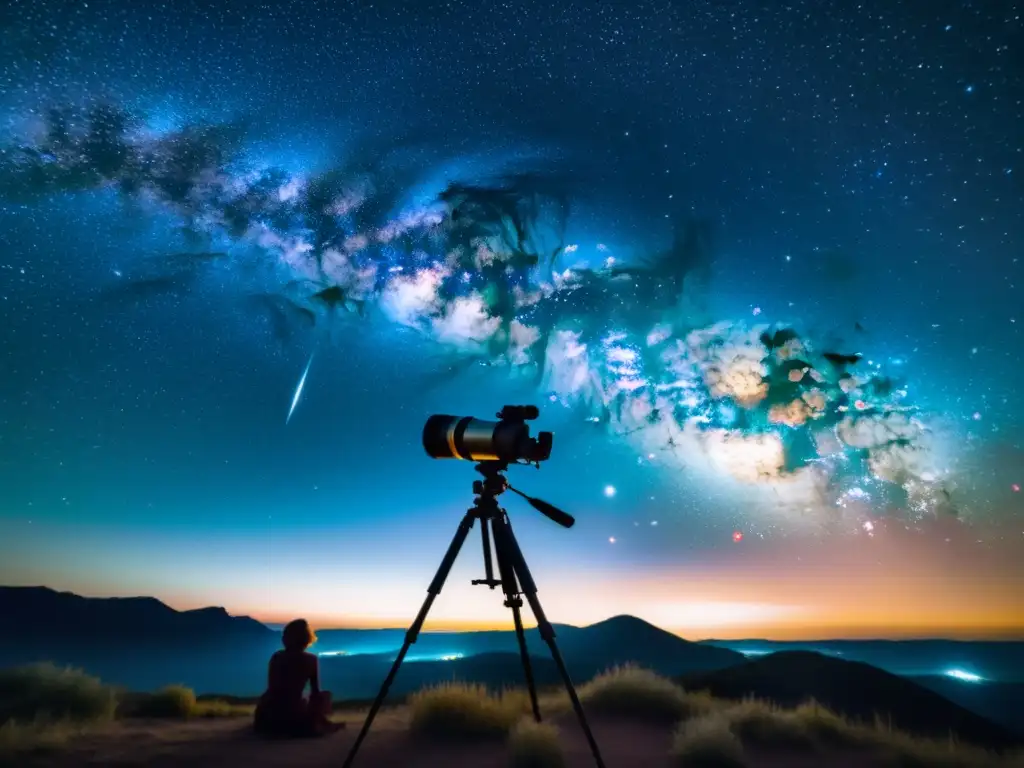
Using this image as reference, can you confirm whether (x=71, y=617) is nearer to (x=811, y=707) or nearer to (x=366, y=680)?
(x=366, y=680)

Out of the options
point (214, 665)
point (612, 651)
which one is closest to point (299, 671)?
point (612, 651)

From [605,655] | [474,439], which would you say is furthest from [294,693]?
[605,655]

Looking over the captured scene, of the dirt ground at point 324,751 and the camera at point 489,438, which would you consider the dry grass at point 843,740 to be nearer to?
the dirt ground at point 324,751

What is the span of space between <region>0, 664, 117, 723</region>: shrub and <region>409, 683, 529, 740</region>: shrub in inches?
183

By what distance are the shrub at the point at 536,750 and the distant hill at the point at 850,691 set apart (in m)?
8.02

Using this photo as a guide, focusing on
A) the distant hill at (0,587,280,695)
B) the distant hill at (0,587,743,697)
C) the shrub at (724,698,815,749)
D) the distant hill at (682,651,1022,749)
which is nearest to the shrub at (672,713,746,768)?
the shrub at (724,698,815,749)

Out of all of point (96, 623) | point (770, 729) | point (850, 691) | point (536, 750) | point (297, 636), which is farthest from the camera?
point (96, 623)

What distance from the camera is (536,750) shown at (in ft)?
18.4

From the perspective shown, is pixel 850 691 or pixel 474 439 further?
pixel 850 691

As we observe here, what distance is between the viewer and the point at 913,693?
56.0 feet

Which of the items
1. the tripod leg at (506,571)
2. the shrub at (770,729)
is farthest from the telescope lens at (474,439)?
the shrub at (770,729)

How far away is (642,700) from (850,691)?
36.9 ft

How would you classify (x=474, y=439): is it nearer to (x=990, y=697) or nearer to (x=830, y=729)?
(x=830, y=729)

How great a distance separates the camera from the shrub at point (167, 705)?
9180 mm
